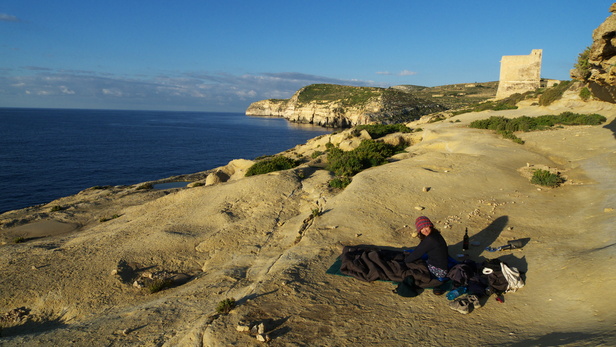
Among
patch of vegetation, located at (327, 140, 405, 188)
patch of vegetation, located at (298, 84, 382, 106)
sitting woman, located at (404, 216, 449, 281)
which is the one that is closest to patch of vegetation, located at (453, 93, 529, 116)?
patch of vegetation, located at (327, 140, 405, 188)

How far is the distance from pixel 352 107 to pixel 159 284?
107m

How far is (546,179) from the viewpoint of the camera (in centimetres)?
1332

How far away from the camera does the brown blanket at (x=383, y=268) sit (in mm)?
6887

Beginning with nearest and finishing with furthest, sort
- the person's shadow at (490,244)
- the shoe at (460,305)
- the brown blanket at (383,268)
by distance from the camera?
the shoe at (460,305) → the brown blanket at (383,268) → the person's shadow at (490,244)

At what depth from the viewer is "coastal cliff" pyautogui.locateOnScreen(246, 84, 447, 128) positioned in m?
102

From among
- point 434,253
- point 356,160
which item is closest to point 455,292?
point 434,253

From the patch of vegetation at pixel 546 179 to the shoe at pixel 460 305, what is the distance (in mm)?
9758

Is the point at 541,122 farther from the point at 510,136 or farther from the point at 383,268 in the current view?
the point at 383,268

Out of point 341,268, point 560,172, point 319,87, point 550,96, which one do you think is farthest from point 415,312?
point 319,87

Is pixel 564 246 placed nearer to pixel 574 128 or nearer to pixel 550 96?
pixel 574 128

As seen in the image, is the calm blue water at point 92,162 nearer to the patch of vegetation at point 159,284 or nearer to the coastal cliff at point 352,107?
the patch of vegetation at point 159,284

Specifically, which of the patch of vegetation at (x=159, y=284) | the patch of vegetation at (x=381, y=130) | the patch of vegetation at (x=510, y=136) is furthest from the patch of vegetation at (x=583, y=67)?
the patch of vegetation at (x=381, y=130)

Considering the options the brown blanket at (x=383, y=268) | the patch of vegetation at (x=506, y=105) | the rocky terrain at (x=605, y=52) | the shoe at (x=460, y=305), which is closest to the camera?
the shoe at (x=460, y=305)

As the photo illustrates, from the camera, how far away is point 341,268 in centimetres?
753
